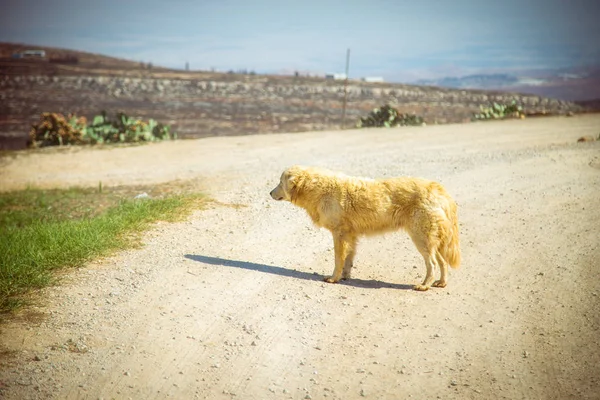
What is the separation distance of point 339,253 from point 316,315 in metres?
1.26

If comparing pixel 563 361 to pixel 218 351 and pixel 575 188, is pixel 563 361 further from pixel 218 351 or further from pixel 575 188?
pixel 575 188

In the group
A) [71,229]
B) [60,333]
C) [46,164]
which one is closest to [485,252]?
[60,333]

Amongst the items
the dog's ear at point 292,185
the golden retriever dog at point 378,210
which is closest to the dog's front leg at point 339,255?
the golden retriever dog at point 378,210

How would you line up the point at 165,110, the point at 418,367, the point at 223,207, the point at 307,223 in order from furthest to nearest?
1. the point at 165,110
2. the point at 223,207
3. the point at 307,223
4. the point at 418,367

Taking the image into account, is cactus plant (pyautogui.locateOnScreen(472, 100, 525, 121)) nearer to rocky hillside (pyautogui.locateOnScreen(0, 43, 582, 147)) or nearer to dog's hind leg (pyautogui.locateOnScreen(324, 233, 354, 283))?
rocky hillside (pyautogui.locateOnScreen(0, 43, 582, 147))

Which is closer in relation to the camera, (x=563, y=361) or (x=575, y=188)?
(x=563, y=361)

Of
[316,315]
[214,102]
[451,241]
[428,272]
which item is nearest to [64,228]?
[316,315]

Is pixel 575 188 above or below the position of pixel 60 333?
above

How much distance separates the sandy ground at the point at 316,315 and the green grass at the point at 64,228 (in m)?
0.38

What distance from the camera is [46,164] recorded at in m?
17.9

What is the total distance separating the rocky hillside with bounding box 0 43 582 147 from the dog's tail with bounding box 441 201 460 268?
28.7 metres

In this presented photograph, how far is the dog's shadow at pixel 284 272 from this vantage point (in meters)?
7.36

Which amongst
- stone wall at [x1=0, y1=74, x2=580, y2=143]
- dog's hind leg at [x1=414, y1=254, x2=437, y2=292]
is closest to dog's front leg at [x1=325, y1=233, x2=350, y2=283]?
dog's hind leg at [x1=414, y1=254, x2=437, y2=292]

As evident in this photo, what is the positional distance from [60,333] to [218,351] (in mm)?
1816
